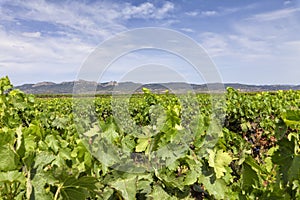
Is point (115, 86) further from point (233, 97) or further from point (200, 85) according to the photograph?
point (233, 97)

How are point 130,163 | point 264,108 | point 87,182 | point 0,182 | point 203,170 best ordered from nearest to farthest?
point 0,182, point 87,182, point 130,163, point 203,170, point 264,108

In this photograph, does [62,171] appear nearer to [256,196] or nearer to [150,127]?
[150,127]

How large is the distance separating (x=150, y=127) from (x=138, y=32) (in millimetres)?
663

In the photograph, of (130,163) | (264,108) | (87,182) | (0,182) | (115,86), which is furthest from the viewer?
(264,108)

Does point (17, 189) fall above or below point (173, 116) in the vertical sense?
below

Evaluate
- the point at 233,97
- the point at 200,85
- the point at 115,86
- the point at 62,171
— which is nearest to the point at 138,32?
the point at 115,86

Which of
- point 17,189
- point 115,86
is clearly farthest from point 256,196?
point 17,189

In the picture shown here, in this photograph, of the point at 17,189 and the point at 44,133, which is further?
the point at 44,133

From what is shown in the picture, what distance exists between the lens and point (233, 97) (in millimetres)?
11930

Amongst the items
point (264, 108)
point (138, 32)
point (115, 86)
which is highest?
point (138, 32)

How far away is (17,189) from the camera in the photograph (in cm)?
177

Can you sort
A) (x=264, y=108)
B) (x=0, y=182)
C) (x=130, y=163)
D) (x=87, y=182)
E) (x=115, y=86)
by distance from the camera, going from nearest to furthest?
(x=0, y=182) → (x=87, y=182) → (x=115, y=86) → (x=130, y=163) → (x=264, y=108)

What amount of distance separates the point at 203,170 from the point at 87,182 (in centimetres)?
96

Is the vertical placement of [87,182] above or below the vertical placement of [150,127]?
below
